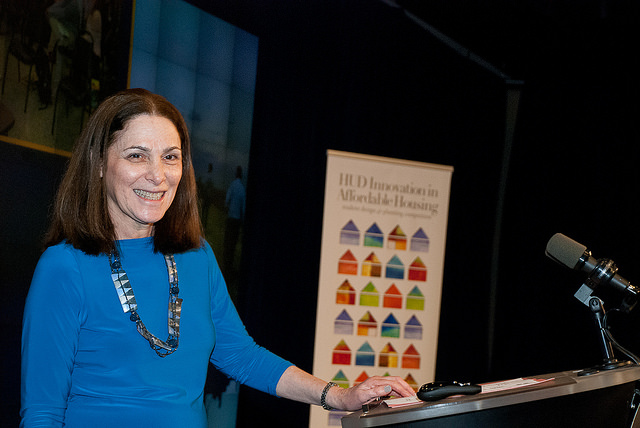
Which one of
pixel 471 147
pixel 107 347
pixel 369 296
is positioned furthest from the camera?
pixel 471 147

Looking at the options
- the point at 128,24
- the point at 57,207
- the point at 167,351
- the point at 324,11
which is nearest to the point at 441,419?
the point at 167,351

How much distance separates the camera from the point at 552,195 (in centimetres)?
439

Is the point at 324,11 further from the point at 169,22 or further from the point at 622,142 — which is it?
the point at 622,142

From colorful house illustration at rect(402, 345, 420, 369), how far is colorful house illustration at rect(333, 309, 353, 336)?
44 centimetres

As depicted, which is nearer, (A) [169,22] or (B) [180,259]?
(B) [180,259]

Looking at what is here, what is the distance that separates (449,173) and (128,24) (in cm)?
230

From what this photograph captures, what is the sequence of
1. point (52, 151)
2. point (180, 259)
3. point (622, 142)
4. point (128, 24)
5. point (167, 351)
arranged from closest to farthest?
1. point (167, 351)
2. point (180, 259)
3. point (52, 151)
4. point (128, 24)
5. point (622, 142)

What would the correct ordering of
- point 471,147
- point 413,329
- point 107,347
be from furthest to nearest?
1. point 471,147
2. point 413,329
3. point 107,347

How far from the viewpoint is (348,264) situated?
392cm

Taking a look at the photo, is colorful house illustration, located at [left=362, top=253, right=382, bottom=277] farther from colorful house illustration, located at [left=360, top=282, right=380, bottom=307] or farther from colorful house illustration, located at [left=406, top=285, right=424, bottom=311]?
colorful house illustration, located at [left=406, top=285, right=424, bottom=311]

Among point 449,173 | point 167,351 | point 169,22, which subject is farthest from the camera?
point 449,173

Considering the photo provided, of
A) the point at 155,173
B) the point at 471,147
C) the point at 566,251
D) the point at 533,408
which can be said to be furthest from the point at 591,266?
the point at 471,147

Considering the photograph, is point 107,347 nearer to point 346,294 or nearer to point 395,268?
point 346,294

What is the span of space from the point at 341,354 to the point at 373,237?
2.60 feet
